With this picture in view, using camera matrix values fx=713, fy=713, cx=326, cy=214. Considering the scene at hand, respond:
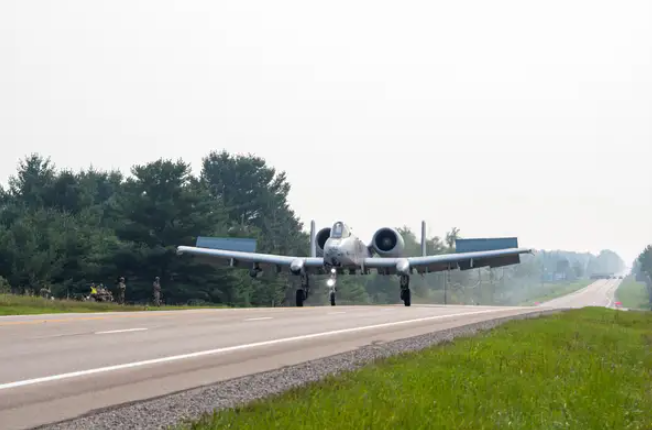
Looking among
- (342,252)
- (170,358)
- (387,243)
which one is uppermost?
(387,243)

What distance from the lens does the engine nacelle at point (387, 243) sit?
142 ft

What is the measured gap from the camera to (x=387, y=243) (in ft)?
143

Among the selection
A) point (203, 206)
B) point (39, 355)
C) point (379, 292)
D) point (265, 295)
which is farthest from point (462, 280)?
point (39, 355)

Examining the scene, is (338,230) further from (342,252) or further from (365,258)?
(365,258)

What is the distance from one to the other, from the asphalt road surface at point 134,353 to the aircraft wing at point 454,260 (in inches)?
787

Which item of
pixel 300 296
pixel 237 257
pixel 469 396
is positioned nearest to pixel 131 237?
pixel 237 257

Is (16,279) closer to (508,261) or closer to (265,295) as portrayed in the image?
(265,295)

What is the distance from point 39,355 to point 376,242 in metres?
33.8

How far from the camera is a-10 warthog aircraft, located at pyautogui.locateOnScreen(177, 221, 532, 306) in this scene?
1490 inches

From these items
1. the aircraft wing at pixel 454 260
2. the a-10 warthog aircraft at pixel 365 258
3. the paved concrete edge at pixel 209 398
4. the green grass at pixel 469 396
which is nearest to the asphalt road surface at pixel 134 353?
the paved concrete edge at pixel 209 398

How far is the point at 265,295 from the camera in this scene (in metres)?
74.6

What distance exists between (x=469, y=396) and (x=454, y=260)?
33640mm

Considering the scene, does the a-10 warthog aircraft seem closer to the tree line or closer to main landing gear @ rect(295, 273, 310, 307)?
main landing gear @ rect(295, 273, 310, 307)

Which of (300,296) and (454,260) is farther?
(454,260)
